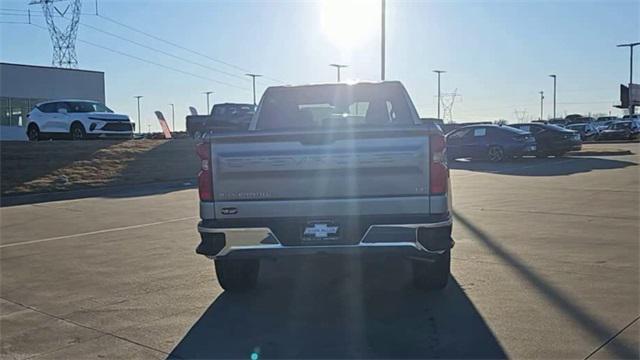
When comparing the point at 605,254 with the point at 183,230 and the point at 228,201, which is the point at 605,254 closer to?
the point at 228,201

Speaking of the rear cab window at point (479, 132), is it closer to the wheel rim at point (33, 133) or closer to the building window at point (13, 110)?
the wheel rim at point (33, 133)

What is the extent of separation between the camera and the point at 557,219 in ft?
31.8

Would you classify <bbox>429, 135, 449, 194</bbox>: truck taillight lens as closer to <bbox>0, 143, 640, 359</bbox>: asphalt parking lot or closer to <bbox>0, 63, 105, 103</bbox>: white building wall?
<bbox>0, 143, 640, 359</bbox>: asphalt parking lot

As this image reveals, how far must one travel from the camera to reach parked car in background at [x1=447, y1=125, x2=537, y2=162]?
22.6 metres

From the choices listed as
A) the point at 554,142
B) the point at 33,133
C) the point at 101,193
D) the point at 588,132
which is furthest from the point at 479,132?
the point at 588,132

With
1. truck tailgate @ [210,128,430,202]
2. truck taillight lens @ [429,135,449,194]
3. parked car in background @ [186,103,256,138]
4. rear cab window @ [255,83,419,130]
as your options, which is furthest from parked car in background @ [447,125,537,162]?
truck tailgate @ [210,128,430,202]


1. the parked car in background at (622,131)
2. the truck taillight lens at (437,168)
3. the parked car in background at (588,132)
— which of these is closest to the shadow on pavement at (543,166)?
the truck taillight lens at (437,168)

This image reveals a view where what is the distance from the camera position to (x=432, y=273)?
5.59 m

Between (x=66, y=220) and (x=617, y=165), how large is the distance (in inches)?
662

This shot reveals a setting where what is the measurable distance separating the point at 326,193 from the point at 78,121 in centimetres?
1912

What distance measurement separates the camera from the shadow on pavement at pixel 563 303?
415 centimetres

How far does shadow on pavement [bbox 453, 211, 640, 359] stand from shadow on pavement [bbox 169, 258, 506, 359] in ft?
2.38

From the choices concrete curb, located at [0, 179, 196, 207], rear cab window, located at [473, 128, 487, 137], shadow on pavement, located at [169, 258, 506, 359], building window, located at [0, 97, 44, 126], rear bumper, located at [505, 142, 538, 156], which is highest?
building window, located at [0, 97, 44, 126]

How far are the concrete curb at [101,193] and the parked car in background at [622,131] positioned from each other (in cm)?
3671
